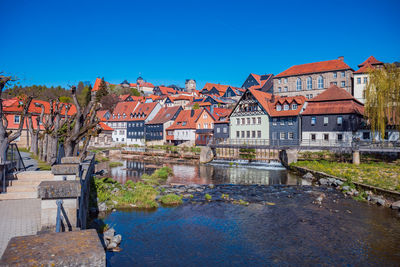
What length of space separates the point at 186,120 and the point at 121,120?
983 inches

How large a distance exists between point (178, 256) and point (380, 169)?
83.1ft

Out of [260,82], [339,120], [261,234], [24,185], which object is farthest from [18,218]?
[260,82]

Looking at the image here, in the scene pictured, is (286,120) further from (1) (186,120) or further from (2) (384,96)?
(1) (186,120)

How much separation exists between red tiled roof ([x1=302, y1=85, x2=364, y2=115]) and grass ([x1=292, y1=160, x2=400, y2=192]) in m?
12.1

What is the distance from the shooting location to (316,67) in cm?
6681

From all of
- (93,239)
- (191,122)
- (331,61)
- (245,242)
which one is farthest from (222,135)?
(93,239)

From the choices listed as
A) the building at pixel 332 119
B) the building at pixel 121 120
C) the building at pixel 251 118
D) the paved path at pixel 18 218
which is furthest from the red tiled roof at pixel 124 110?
the paved path at pixel 18 218

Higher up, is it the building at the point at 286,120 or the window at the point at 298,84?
the window at the point at 298,84

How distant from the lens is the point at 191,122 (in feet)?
218

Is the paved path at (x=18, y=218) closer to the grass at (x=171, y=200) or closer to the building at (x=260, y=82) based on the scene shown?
the grass at (x=171, y=200)

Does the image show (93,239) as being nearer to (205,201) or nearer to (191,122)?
(205,201)

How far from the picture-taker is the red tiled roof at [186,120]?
6631 cm

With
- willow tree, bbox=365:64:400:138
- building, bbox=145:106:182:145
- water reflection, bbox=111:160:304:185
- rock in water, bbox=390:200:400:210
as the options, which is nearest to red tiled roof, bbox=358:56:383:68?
willow tree, bbox=365:64:400:138

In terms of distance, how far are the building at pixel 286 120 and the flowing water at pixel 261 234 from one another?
28.6 m
